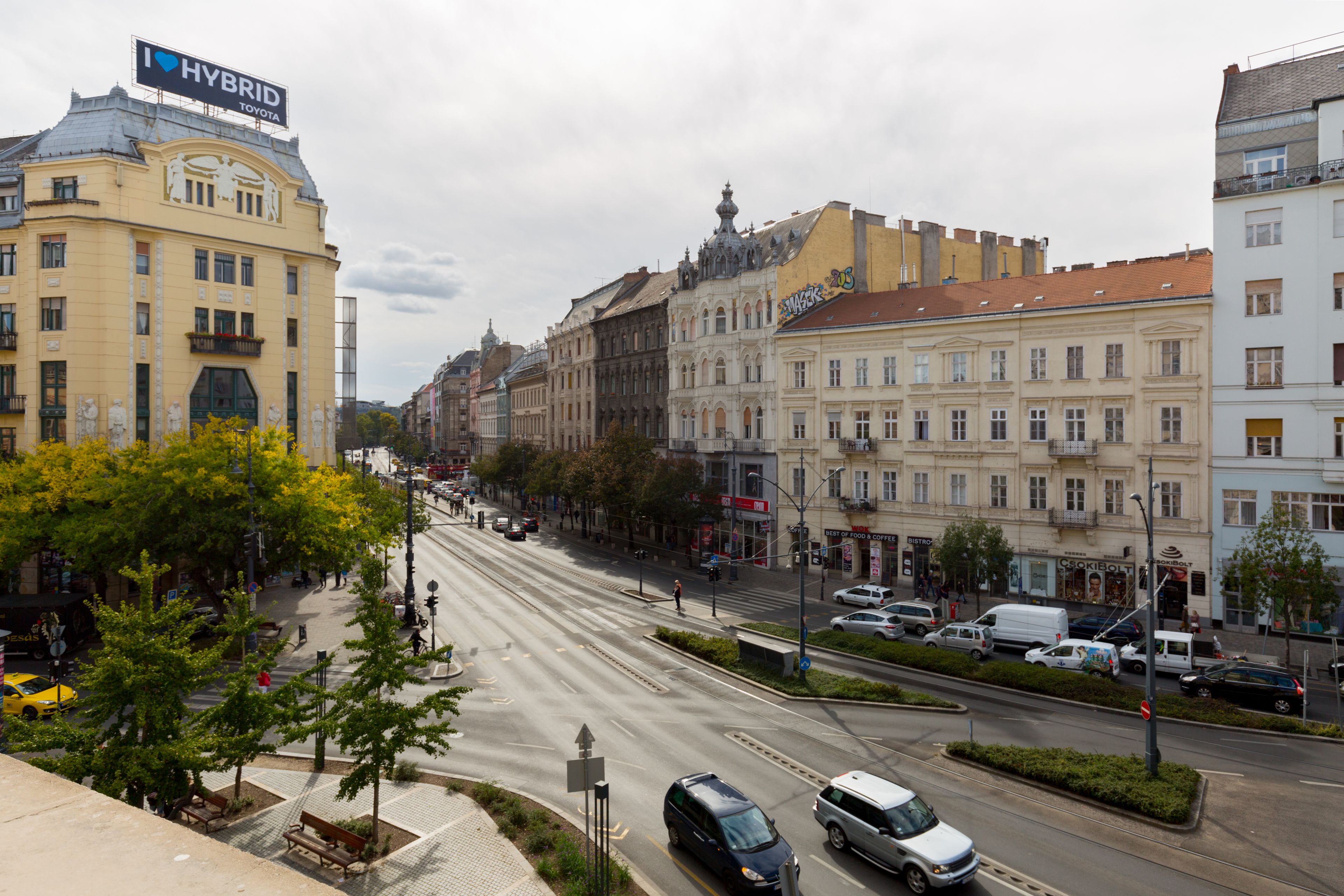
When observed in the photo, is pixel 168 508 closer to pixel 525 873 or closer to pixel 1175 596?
pixel 525 873

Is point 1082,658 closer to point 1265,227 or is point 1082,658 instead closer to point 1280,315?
point 1280,315

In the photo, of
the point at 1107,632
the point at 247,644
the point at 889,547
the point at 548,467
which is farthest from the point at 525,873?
the point at 548,467

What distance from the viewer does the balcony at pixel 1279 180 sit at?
35.0 meters

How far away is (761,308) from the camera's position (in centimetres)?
5500

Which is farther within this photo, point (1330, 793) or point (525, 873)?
point (1330, 793)

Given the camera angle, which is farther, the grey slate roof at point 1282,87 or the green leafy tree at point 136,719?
the grey slate roof at point 1282,87

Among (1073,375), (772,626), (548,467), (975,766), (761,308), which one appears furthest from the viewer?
(548,467)

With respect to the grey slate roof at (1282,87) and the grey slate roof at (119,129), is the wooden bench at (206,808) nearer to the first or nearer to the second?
the grey slate roof at (119,129)

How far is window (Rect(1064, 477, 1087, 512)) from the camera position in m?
40.7

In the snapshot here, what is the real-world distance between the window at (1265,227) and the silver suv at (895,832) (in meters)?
35.2

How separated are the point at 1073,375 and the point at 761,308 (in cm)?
2165

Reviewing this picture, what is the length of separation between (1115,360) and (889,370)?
12.7 meters

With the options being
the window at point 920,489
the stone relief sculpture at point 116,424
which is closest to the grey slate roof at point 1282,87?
the window at point 920,489

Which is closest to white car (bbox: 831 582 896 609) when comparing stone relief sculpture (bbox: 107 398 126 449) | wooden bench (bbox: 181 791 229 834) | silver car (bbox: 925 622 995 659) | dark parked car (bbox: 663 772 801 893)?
silver car (bbox: 925 622 995 659)
